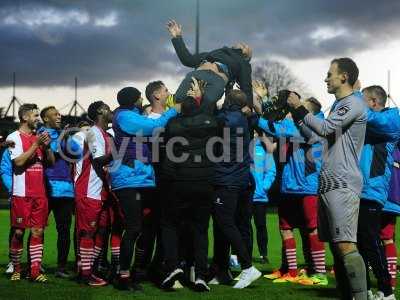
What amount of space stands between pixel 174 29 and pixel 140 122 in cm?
164

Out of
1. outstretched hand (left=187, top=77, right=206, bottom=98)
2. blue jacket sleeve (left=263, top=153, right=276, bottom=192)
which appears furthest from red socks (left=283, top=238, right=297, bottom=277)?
blue jacket sleeve (left=263, top=153, right=276, bottom=192)

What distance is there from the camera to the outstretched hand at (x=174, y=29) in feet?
30.9

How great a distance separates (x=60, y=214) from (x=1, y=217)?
13.5 metres

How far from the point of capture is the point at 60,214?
10.4m

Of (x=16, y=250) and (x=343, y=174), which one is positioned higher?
(x=343, y=174)

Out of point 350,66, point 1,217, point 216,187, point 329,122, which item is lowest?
point 1,217

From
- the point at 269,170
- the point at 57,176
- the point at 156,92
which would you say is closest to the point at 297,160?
the point at 156,92

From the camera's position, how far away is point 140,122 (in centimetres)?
841

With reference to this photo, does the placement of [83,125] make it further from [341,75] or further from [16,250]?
[341,75]

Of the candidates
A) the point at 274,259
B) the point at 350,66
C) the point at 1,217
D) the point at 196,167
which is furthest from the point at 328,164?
the point at 1,217

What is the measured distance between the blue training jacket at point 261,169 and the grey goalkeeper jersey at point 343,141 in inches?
225

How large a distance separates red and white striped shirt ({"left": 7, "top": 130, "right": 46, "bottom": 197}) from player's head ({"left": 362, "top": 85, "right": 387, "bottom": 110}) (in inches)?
167

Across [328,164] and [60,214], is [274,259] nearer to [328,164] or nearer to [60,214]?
[60,214]

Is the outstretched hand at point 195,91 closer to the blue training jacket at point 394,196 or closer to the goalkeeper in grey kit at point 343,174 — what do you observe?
the goalkeeper in grey kit at point 343,174
